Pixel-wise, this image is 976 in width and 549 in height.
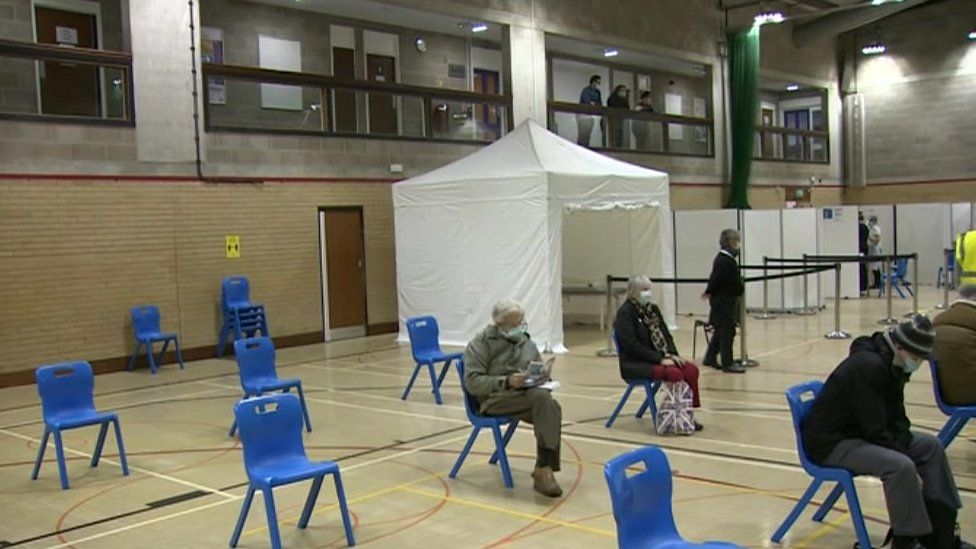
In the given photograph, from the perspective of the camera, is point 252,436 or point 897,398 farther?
point 252,436

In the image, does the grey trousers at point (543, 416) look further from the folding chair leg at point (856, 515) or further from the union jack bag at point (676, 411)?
the folding chair leg at point (856, 515)

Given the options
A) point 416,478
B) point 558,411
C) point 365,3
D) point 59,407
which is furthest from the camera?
point 365,3

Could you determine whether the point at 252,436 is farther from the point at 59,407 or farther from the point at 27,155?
the point at 27,155

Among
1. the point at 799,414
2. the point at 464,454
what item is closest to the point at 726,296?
the point at 464,454

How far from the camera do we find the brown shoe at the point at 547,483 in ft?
19.1

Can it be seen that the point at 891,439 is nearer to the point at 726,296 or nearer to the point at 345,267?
the point at 726,296

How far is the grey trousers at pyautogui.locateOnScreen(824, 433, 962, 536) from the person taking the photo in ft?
13.8

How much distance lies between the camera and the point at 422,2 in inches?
624

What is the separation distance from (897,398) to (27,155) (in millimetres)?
10487

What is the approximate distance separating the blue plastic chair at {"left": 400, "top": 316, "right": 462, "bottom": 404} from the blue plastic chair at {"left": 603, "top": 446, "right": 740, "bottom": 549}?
5.76 m

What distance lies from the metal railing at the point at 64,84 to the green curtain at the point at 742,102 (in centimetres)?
1495

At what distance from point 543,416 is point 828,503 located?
175cm

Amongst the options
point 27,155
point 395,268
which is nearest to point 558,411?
point 27,155

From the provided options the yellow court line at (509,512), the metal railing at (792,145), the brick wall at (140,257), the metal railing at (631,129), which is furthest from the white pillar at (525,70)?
the yellow court line at (509,512)
